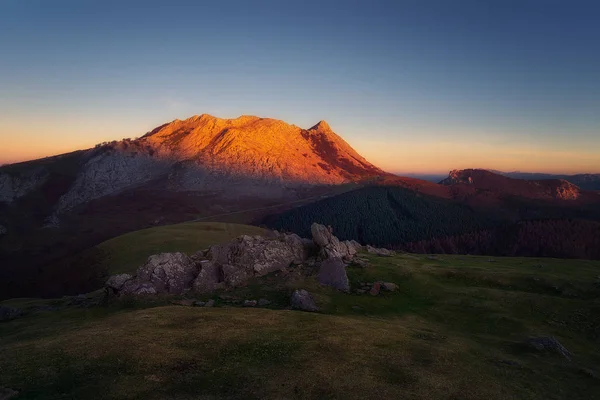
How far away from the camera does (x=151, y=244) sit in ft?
373

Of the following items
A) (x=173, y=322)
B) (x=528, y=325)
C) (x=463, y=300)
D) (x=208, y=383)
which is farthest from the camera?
(x=463, y=300)

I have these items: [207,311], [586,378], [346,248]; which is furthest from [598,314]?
[207,311]

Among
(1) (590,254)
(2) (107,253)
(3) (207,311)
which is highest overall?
(3) (207,311)

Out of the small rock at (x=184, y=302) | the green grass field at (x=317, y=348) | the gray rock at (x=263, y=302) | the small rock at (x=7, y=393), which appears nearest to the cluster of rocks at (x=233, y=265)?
→ the green grass field at (x=317, y=348)

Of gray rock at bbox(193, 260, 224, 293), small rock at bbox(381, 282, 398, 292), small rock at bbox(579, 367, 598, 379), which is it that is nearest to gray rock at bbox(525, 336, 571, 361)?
small rock at bbox(579, 367, 598, 379)

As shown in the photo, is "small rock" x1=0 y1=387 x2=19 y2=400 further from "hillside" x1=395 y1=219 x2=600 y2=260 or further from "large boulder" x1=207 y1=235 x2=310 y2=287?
"hillside" x1=395 y1=219 x2=600 y2=260

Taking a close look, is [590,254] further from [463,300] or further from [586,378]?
[586,378]

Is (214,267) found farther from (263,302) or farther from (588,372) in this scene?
(588,372)

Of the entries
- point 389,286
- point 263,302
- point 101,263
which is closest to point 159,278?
point 263,302

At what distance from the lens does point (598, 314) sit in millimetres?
49469

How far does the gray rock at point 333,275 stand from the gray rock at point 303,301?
6.25 meters

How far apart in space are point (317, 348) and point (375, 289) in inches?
1022

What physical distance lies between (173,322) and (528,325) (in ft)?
140

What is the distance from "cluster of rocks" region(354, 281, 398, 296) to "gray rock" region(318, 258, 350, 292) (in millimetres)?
2210
